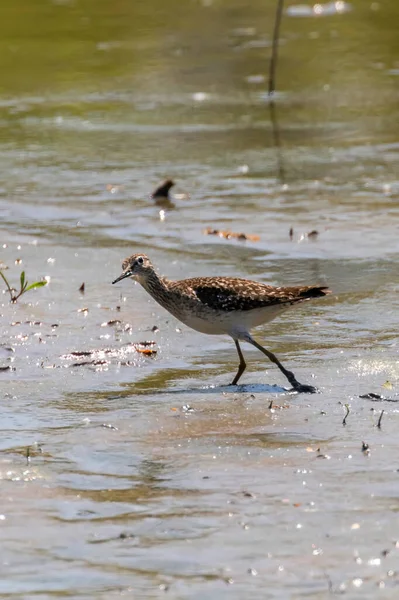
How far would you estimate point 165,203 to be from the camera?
540 inches

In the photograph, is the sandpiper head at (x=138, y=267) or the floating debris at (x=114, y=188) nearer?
the sandpiper head at (x=138, y=267)

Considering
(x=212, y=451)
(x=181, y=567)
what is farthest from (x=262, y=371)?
(x=181, y=567)

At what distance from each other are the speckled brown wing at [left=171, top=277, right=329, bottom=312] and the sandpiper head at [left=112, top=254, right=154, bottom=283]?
1.68 ft

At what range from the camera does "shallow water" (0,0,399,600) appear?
19.0 feet

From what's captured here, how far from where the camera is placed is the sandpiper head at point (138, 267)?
30.8ft

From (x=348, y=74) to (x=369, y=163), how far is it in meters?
5.50

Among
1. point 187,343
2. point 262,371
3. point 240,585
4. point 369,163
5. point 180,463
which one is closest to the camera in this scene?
point 240,585

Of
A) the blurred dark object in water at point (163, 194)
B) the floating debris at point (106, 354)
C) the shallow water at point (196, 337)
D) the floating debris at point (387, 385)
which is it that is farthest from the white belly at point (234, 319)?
the blurred dark object in water at point (163, 194)

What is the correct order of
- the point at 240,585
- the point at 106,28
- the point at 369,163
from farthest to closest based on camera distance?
the point at 106,28 → the point at 369,163 → the point at 240,585

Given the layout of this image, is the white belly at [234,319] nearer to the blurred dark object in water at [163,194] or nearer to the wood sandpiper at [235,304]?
the wood sandpiper at [235,304]

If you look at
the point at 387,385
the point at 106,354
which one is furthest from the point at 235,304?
the point at 387,385

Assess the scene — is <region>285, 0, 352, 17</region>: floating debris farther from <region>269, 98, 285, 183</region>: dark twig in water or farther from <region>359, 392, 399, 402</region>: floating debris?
<region>359, 392, 399, 402</region>: floating debris

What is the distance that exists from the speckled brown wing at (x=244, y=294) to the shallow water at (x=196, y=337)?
475mm

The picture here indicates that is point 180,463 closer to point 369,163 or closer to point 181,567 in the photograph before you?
point 181,567
